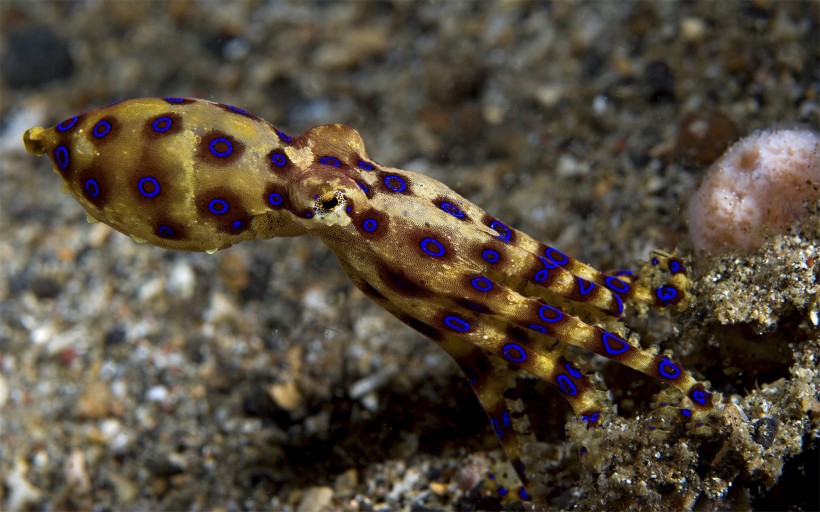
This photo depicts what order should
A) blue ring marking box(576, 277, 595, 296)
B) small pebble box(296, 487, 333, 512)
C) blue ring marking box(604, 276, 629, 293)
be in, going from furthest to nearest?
1. small pebble box(296, 487, 333, 512)
2. blue ring marking box(604, 276, 629, 293)
3. blue ring marking box(576, 277, 595, 296)

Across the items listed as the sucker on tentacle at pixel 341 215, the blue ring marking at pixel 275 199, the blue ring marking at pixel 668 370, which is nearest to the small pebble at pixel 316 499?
the sucker on tentacle at pixel 341 215

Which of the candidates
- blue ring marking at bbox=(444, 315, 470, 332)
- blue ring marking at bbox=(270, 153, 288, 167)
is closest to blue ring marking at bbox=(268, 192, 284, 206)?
blue ring marking at bbox=(270, 153, 288, 167)

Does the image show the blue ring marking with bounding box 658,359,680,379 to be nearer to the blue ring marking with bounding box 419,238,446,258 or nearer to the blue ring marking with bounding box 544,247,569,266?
the blue ring marking with bounding box 544,247,569,266

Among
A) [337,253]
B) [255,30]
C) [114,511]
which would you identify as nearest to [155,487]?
[114,511]

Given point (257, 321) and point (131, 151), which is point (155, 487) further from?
point (131, 151)

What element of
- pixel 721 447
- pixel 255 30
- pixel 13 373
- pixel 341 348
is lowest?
pixel 13 373

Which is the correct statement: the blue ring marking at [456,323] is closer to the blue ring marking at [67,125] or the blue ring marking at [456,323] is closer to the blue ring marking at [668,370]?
the blue ring marking at [668,370]
